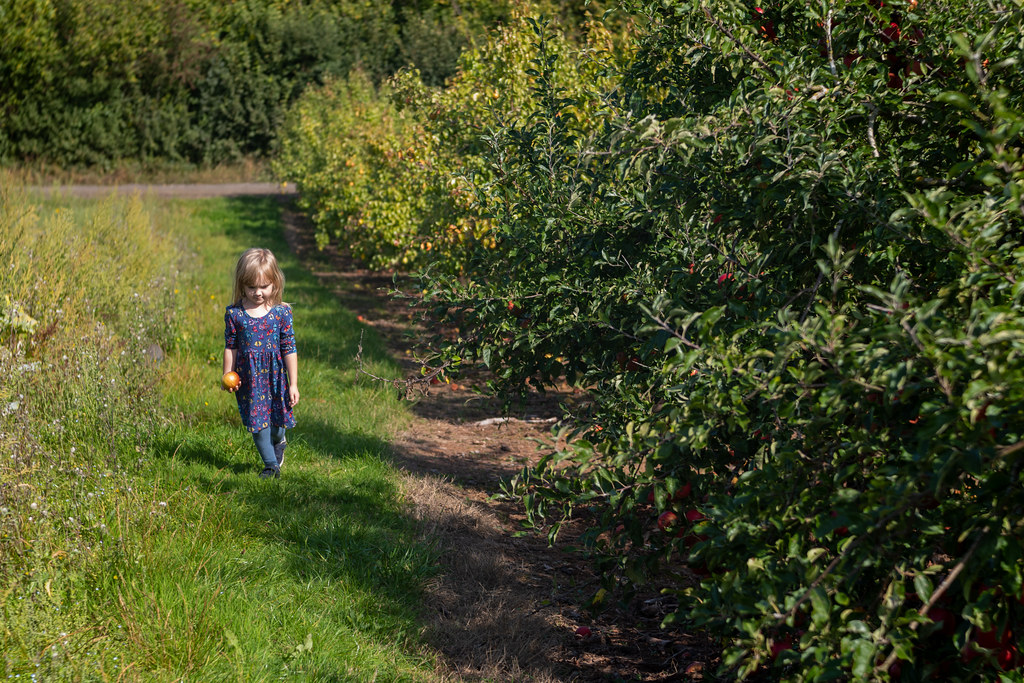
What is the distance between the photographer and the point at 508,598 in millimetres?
3736

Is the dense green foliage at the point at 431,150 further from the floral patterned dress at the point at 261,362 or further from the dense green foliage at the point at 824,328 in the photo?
the dense green foliage at the point at 824,328

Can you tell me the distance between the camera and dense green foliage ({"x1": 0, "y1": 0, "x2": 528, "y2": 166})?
22250 millimetres

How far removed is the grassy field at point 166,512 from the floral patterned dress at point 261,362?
1.11 feet

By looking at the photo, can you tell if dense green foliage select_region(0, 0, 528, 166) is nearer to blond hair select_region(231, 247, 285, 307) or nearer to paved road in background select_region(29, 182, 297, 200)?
paved road in background select_region(29, 182, 297, 200)

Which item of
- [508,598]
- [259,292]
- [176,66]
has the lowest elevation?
[508,598]

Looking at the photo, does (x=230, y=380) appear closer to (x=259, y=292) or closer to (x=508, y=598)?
(x=259, y=292)

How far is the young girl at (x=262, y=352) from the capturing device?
14.6ft

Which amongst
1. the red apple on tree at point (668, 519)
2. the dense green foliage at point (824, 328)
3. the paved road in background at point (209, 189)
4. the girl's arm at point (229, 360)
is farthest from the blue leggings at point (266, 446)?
the paved road in background at point (209, 189)

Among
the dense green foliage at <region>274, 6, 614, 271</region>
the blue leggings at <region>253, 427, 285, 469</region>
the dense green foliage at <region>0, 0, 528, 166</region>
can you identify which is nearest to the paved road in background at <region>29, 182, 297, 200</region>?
the dense green foliage at <region>0, 0, 528, 166</region>

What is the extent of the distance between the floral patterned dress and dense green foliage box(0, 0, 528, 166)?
20.7 metres

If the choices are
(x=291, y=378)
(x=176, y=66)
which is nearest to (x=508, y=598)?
(x=291, y=378)

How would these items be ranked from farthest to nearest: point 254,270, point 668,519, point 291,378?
point 291,378
point 254,270
point 668,519

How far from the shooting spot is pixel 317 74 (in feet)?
87.2

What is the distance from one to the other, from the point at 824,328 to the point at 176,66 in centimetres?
2571
